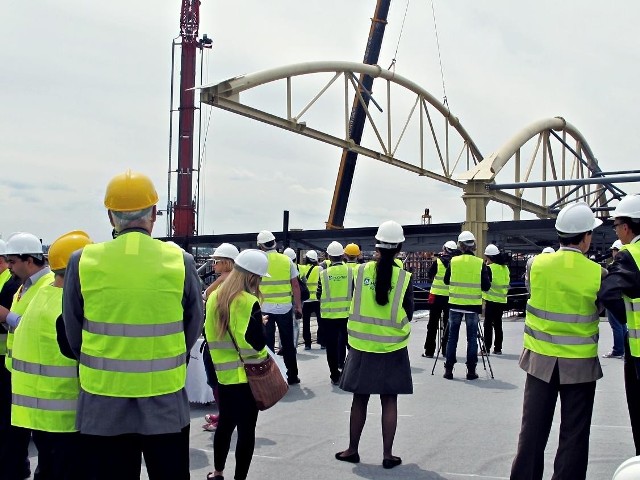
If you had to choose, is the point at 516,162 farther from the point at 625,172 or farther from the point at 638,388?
the point at 638,388

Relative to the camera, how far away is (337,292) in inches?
388

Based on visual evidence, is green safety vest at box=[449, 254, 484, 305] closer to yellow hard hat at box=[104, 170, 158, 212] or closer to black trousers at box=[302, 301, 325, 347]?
black trousers at box=[302, 301, 325, 347]

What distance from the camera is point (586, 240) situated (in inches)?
193

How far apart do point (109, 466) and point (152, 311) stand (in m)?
0.76

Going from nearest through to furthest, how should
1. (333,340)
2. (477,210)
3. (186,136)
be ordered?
(333,340) < (477,210) < (186,136)

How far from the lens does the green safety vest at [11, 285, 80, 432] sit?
394 centimetres

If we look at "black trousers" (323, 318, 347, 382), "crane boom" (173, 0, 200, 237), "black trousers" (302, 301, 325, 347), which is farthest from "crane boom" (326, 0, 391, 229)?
"black trousers" (323, 318, 347, 382)

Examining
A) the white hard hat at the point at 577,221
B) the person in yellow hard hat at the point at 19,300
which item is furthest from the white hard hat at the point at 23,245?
the white hard hat at the point at 577,221

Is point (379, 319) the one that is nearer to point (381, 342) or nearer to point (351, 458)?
point (381, 342)

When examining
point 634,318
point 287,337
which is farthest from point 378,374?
point 287,337

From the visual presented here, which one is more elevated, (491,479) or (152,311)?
(152,311)

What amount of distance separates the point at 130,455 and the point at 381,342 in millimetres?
2880

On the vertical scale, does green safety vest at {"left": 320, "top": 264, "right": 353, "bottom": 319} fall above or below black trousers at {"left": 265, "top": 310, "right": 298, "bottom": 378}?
above

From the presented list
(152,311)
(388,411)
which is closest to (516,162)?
(388,411)
